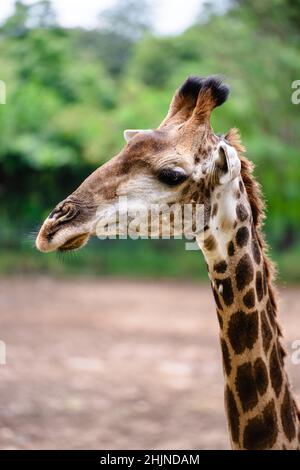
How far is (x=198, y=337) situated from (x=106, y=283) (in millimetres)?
4301

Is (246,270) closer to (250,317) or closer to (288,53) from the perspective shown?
(250,317)

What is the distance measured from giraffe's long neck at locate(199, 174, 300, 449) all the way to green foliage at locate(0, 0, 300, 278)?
809 centimetres

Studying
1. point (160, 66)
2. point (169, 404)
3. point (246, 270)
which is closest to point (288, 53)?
point (169, 404)

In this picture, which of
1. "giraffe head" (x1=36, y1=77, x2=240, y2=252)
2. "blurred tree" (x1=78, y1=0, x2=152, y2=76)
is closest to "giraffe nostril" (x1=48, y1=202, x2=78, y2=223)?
"giraffe head" (x1=36, y1=77, x2=240, y2=252)

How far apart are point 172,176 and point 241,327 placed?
0.53m

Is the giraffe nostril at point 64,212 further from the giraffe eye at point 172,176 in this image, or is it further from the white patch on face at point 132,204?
the giraffe eye at point 172,176

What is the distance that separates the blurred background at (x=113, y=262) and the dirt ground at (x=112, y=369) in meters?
0.02

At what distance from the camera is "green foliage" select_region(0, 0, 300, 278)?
1070cm

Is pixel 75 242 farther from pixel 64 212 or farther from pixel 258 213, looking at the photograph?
pixel 258 213

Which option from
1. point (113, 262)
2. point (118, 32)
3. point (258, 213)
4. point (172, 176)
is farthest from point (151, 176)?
point (118, 32)

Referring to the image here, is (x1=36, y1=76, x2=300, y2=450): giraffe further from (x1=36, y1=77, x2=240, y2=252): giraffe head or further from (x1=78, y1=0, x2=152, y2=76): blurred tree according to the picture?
(x1=78, y1=0, x2=152, y2=76): blurred tree
